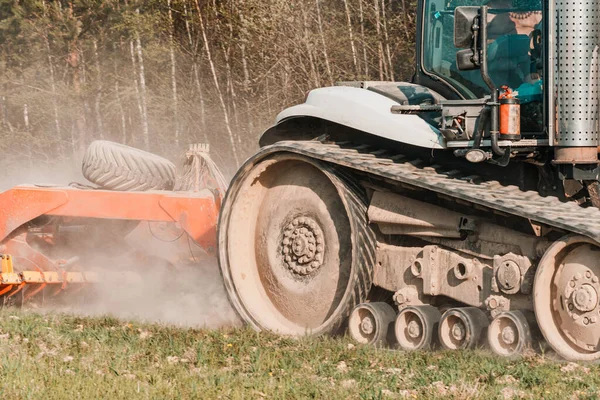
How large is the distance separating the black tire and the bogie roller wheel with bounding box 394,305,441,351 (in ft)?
11.6

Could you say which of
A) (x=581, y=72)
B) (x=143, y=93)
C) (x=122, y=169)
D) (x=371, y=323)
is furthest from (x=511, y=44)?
(x=143, y=93)

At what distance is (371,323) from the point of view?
681 centimetres

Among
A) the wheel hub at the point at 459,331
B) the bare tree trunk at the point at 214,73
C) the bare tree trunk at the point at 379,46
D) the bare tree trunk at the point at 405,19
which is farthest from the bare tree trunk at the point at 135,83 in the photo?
the wheel hub at the point at 459,331

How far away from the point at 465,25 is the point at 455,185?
966mm

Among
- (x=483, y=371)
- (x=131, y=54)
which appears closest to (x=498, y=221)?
(x=483, y=371)

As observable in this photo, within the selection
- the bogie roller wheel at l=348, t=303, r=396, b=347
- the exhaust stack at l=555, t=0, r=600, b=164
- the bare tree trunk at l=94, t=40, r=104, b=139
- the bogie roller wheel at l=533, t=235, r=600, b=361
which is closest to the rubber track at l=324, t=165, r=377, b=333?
the bogie roller wheel at l=348, t=303, r=396, b=347

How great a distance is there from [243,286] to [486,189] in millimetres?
2253

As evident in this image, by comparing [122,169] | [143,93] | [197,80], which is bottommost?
[143,93]

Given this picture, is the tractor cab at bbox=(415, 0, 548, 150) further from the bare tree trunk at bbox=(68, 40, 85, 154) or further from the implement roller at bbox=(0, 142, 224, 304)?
the bare tree trunk at bbox=(68, 40, 85, 154)

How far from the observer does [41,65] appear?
25.7m

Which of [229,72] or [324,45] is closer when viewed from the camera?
[324,45]

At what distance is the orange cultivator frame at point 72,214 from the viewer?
8.64 metres

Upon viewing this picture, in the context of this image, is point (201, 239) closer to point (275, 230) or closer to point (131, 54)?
point (275, 230)

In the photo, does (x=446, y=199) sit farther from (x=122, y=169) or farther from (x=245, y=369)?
(x=122, y=169)
